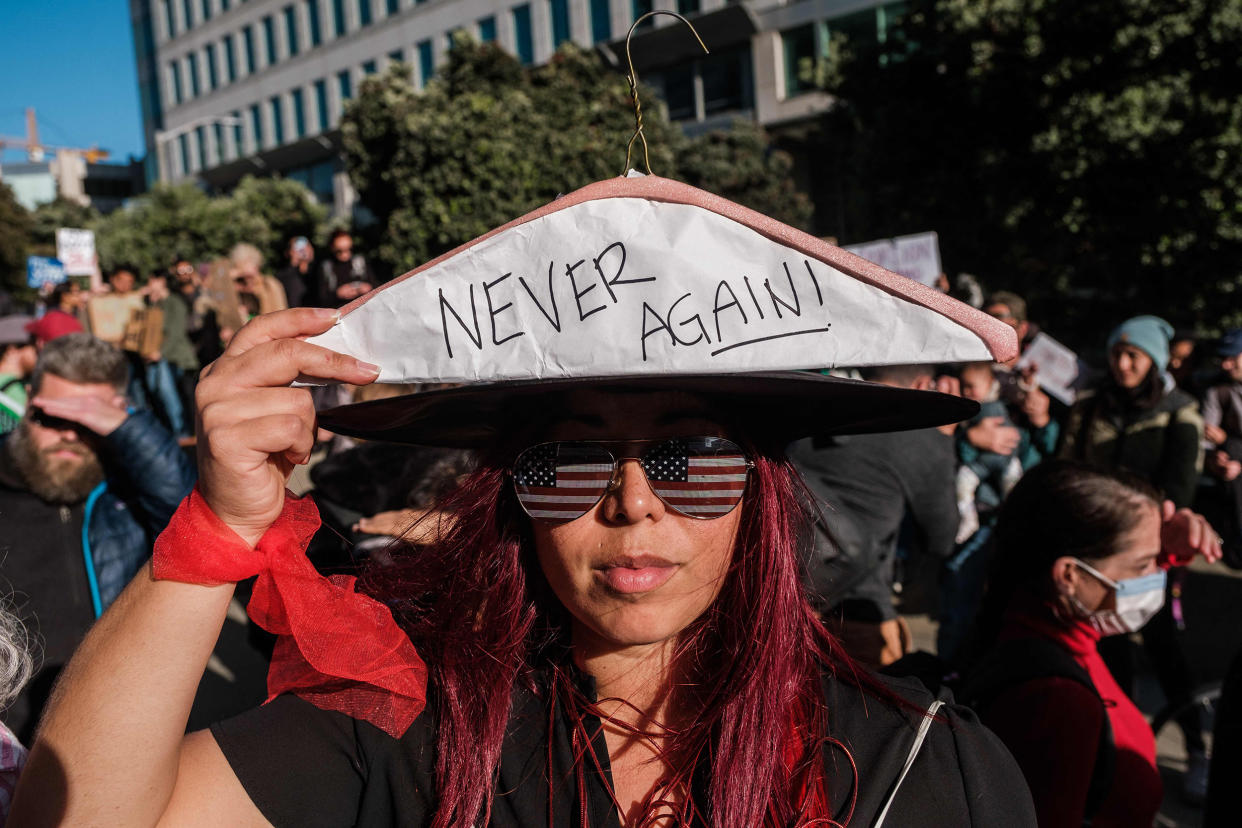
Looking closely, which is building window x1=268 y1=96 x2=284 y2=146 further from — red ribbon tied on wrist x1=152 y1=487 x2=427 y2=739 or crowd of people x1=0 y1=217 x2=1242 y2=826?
red ribbon tied on wrist x1=152 y1=487 x2=427 y2=739

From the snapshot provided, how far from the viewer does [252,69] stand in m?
40.0

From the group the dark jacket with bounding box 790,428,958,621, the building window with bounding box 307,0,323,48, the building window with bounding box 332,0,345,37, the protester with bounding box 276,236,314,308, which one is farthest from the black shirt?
the building window with bounding box 307,0,323,48

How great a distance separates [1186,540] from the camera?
2.61 m

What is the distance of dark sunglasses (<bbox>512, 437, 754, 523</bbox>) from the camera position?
4.45ft

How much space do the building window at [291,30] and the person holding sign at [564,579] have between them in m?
42.0

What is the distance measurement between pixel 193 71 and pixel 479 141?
3791 cm

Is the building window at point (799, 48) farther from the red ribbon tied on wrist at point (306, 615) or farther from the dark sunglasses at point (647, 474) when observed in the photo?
the red ribbon tied on wrist at point (306, 615)

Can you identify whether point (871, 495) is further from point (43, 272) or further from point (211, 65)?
point (211, 65)

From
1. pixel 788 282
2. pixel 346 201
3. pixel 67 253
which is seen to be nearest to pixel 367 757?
pixel 788 282

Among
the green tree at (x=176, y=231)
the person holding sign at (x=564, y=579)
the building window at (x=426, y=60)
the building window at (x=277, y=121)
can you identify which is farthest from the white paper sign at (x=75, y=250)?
the building window at (x=277, y=121)

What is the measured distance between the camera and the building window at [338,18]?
35.7 meters

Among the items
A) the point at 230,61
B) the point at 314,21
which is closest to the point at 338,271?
Answer: the point at 314,21

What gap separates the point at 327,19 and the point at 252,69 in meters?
6.34

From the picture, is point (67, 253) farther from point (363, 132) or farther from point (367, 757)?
point (367, 757)
